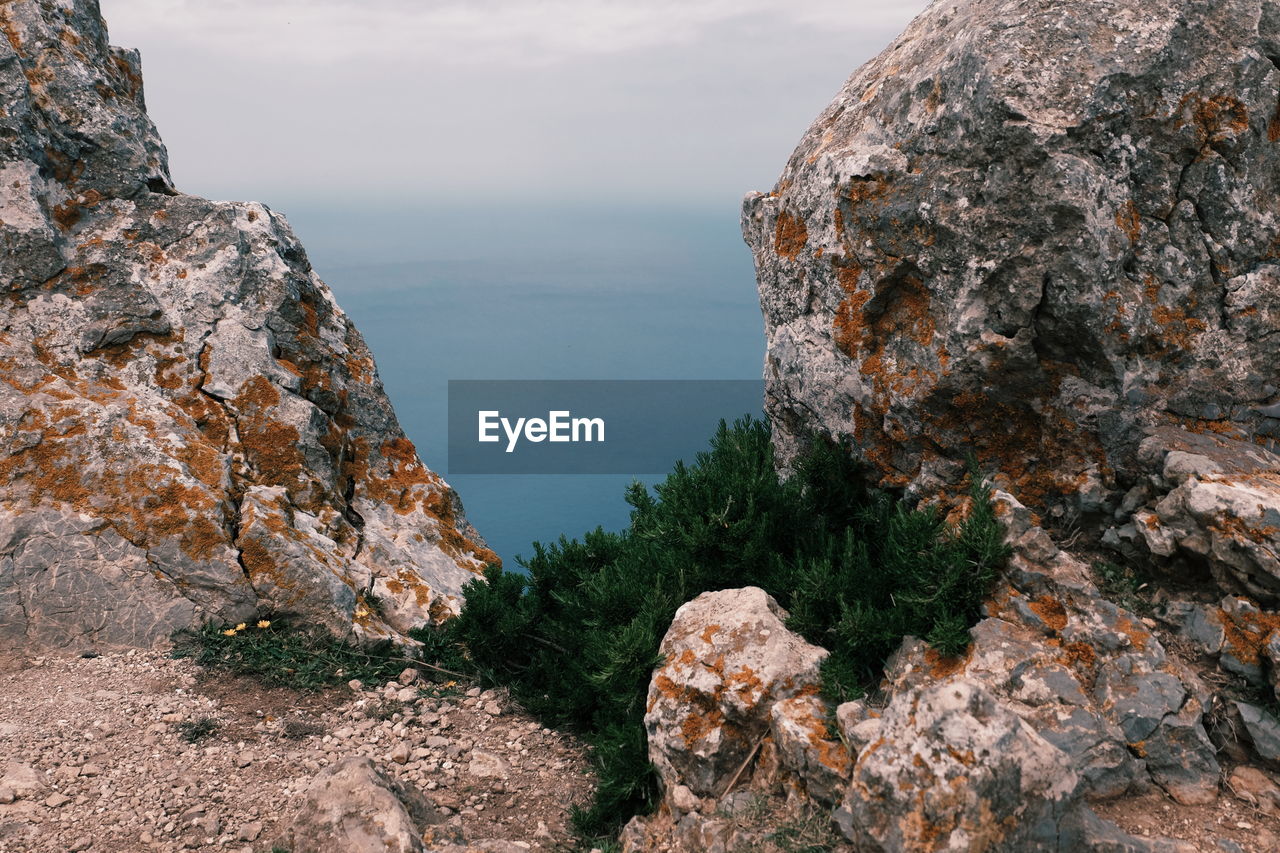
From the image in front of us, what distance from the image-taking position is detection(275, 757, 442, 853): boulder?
5180 mm

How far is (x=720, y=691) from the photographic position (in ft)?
18.6

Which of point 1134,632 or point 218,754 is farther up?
point 1134,632

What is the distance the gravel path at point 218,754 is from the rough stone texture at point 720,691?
111 centimetres

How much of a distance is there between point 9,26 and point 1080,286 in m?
10.0

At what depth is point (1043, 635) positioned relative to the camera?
5539 millimetres

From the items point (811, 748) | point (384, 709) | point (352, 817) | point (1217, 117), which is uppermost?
point (1217, 117)

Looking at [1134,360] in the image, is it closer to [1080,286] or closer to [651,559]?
[1080,286]

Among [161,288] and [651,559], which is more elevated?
[161,288]

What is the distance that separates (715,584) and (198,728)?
3.97m

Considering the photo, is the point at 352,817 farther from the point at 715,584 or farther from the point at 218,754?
the point at 715,584

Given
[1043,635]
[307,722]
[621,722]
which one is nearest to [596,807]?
[621,722]

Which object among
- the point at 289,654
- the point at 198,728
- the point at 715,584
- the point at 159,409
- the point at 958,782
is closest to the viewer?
the point at 958,782

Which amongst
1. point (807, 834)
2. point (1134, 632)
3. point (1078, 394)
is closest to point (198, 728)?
point (807, 834)

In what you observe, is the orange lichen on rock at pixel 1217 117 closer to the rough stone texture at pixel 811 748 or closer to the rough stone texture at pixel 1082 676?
the rough stone texture at pixel 1082 676
